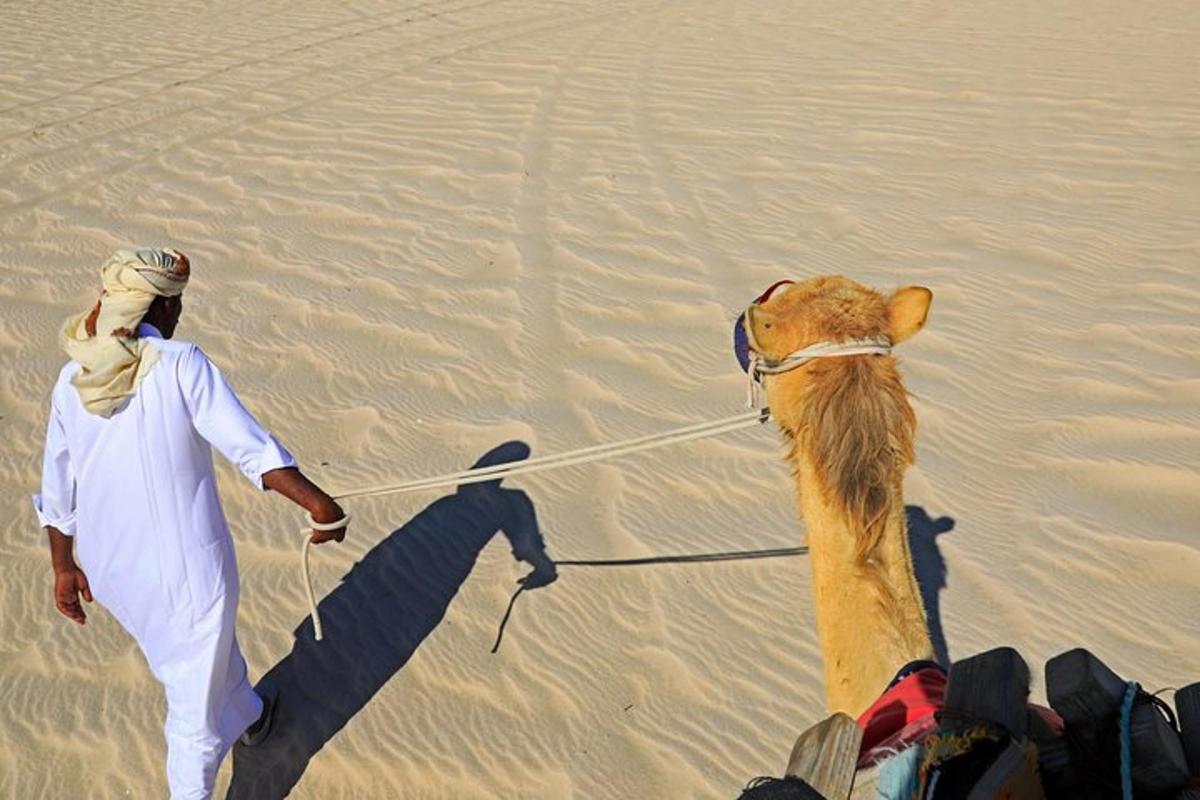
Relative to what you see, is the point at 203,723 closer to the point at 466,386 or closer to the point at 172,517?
the point at 172,517

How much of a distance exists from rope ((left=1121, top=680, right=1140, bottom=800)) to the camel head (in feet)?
1.99

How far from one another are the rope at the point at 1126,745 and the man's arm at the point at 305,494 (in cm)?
207

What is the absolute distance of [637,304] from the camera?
665 centimetres

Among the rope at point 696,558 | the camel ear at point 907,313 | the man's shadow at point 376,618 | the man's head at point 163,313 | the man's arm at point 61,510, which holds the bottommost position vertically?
the man's shadow at point 376,618

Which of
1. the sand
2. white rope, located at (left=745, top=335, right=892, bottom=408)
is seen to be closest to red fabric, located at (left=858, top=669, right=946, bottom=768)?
white rope, located at (left=745, top=335, right=892, bottom=408)

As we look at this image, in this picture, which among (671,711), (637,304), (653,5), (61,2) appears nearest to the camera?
(671,711)

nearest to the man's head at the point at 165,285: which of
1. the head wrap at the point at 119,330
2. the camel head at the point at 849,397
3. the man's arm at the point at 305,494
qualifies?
the head wrap at the point at 119,330

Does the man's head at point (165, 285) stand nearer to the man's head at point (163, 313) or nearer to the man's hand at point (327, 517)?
the man's head at point (163, 313)

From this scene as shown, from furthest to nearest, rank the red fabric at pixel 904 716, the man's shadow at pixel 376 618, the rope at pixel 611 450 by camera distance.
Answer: the man's shadow at pixel 376 618 → the rope at pixel 611 450 → the red fabric at pixel 904 716

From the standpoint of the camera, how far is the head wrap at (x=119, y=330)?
9.93 ft

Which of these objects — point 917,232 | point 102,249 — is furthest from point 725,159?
point 102,249

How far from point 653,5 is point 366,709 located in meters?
11.7

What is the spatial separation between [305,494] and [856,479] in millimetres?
1549

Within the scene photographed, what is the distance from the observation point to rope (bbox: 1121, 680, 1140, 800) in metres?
1.82
